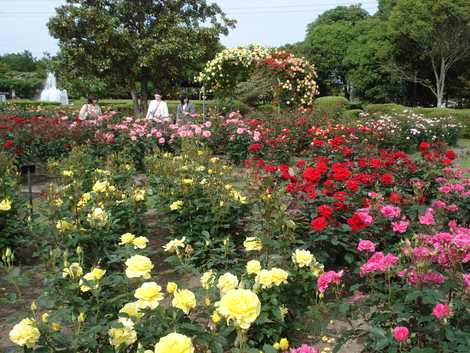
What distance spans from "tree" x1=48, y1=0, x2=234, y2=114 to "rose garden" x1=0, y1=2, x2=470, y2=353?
9.14 metres

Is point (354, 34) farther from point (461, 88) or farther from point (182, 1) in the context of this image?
point (182, 1)

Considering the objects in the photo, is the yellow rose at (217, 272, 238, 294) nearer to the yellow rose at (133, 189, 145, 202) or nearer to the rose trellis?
the yellow rose at (133, 189, 145, 202)

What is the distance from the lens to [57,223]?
10.1 ft

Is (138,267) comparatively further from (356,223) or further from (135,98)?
(135,98)

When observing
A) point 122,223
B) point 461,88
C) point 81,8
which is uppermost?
point 81,8

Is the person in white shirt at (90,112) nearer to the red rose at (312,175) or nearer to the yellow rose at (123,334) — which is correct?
the red rose at (312,175)

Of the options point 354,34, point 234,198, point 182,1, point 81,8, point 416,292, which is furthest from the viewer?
point 354,34

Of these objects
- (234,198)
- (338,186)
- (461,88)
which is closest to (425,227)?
(338,186)

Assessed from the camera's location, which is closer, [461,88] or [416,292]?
[416,292]

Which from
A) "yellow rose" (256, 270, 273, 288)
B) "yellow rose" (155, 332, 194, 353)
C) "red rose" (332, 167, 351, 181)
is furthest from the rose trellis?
"yellow rose" (155, 332, 194, 353)

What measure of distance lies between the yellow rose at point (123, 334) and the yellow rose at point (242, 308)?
47 cm

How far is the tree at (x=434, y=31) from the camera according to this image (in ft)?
79.7

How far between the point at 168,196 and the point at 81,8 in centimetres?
1384

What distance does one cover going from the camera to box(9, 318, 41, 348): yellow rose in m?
1.53
